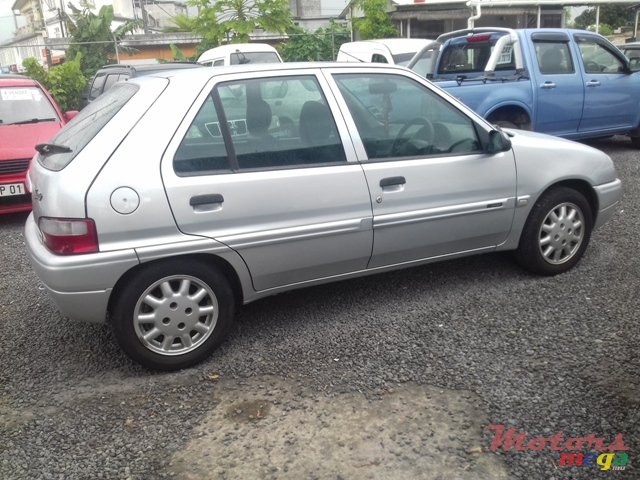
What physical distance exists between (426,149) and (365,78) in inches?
23.9

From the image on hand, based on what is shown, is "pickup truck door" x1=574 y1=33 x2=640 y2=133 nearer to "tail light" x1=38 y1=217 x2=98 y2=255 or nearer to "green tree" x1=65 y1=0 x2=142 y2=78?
"tail light" x1=38 y1=217 x2=98 y2=255

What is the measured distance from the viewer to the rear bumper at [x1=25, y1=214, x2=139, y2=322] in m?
3.22

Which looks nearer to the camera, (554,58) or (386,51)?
(554,58)

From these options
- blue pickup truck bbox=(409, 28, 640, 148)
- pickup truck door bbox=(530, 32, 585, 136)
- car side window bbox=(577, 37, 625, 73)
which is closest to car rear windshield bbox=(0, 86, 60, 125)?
blue pickup truck bbox=(409, 28, 640, 148)

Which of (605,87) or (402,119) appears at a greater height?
(402,119)

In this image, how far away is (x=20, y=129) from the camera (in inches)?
287

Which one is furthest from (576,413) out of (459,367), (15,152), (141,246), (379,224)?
(15,152)

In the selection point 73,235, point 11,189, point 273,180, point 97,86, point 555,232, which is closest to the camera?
point 73,235

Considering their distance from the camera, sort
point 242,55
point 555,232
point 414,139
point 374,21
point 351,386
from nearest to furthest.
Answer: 1. point 351,386
2. point 414,139
3. point 555,232
4. point 242,55
5. point 374,21

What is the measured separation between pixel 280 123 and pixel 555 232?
7.30 ft

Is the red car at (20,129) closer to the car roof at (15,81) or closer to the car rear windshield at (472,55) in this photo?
the car roof at (15,81)

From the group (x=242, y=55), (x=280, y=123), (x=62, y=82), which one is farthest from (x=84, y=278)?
(x=62, y=82)

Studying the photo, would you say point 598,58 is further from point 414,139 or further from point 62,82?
point 62,82

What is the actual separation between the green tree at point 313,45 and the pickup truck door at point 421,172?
1638 centimetres
